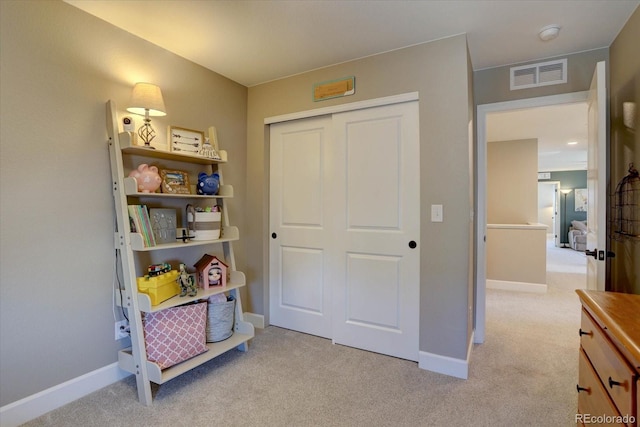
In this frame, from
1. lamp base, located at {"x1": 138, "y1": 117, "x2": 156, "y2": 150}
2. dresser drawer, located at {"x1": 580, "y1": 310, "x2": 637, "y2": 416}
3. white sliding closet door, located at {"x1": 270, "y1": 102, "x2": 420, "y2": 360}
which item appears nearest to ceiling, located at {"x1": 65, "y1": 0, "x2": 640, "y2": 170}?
white sliding closet door, located at {"x1": 270, "y1": 102, "x2": 420, "y2": 360}

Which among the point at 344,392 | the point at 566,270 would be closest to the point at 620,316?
the point at 344,392

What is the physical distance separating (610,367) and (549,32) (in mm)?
2065

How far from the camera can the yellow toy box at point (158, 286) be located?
198 cm

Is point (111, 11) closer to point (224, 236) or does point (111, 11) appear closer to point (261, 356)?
point (224, 236)

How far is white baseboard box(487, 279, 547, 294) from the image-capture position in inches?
169

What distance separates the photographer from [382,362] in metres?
2.37

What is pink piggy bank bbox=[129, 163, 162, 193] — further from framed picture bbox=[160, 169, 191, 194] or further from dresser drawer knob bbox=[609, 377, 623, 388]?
dresser drawer knob bbox=[609, 377, 623, 388]

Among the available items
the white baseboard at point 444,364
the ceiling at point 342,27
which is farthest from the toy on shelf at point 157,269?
the white baseboard at point 444,364

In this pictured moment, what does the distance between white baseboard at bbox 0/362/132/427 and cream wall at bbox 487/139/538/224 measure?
529 centimetres

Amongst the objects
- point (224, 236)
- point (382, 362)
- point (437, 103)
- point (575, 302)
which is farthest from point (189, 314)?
point (575, 302)

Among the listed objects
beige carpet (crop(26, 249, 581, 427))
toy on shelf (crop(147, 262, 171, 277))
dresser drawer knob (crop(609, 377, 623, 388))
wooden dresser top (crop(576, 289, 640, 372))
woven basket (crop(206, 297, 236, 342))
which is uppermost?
wooden dresser top (crop(576, 289, 640, 372))

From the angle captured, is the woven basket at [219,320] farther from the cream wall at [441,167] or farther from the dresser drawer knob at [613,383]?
the dresser drawer knob at [613,383]

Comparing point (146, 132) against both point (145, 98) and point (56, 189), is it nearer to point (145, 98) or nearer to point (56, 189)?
point (145, 98)

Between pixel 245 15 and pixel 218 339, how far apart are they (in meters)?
2.23
